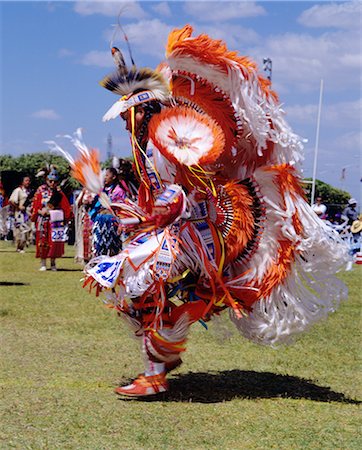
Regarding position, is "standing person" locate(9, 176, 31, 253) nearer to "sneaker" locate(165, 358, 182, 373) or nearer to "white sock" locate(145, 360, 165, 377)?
"sneaker" locate(165, 358, 182, 373)

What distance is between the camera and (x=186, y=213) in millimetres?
4230

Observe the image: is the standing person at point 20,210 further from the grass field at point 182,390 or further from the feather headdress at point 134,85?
the feather headdress at point 134,85

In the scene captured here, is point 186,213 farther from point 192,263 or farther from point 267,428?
point 267,428

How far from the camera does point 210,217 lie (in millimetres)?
4414

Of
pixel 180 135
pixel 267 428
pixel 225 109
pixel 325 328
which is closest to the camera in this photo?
pixel 267 428

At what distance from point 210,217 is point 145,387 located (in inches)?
43.6

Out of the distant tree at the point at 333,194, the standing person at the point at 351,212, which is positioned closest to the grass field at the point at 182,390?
the standing person at the point at 351,212

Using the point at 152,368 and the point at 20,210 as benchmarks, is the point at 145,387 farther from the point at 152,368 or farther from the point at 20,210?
the point at 20,210

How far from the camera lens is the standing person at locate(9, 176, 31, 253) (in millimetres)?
Answer: 15188

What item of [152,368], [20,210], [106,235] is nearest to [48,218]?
[20,210]

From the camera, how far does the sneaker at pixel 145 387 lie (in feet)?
14.3

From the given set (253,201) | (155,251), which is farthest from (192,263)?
(253,201)

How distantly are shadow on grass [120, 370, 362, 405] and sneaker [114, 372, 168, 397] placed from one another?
0.05 meters

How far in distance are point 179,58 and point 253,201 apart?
3.27 ft
